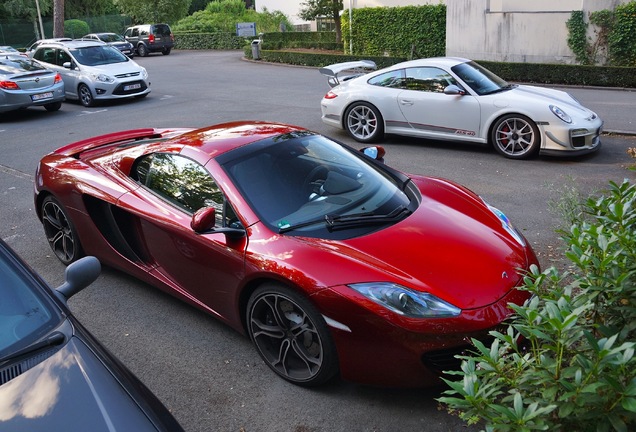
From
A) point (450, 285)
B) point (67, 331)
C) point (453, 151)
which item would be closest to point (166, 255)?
point (67, 331)

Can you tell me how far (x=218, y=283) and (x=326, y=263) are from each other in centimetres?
90

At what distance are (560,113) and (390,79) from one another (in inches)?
110

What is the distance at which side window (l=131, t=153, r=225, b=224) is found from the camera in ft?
14.2

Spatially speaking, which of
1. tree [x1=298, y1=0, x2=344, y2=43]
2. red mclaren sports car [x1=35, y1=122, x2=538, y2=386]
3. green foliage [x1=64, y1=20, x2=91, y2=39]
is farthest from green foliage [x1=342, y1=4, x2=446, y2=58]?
green foliage [x1=64, y1=20, x2=91, y2=39]

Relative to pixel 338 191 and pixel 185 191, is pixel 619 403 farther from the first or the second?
pixel 185 191

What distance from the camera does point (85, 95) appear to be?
52.1ft

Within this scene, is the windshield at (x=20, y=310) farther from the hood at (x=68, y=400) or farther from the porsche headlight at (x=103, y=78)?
the porsche headlight at (x=103, y=78)

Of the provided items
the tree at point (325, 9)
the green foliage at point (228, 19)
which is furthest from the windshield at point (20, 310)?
A: the green foliage at point (228, 19)

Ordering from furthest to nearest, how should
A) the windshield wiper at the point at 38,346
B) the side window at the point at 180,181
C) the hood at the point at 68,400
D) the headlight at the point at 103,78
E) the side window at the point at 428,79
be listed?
the headlight at the point at 103,78 < the side window at the point at 428,79 < the side window at the point at 180,181 < the windshield wiper at the point at 38,346 < the hood at the point at 68,400

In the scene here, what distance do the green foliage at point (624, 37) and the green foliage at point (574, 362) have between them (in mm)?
19186

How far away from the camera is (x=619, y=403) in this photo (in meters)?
1.93

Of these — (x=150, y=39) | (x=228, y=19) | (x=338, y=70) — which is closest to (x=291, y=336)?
(x=338, y=70)

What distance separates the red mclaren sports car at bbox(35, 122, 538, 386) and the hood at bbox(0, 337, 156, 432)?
1.39m

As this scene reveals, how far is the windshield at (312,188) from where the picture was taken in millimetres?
4051
